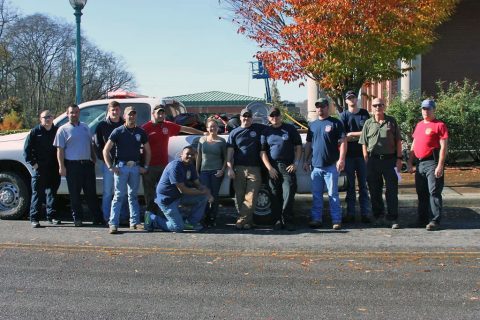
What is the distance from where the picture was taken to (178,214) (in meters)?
8.36

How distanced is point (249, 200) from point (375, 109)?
87.4 inches

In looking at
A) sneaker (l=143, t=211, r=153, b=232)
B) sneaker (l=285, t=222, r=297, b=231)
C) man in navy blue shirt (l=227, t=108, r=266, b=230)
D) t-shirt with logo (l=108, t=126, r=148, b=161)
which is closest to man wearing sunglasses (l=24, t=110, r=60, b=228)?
t-shirt with logo (l=108, t=126, r=148, b=161)

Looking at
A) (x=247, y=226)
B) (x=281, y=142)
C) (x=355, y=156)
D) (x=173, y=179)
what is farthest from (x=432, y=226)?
(x=173, y=179)

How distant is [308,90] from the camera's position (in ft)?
94.3

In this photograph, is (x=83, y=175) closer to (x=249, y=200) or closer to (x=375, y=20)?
(x=249, y=200)

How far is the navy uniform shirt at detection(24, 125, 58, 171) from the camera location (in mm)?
8695

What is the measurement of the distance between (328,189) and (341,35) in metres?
3.85

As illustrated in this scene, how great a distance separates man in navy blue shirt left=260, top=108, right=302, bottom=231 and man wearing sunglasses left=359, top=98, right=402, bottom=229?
101 centimetres

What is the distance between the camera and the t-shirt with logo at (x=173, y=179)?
8148 mm

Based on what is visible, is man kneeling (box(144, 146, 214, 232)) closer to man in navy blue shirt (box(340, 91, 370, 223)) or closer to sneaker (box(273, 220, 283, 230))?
sneaker (box(273, 220, 283, 230))

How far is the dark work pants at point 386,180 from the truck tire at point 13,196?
539cm

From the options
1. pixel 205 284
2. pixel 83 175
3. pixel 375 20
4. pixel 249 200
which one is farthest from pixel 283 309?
pixel 375 20

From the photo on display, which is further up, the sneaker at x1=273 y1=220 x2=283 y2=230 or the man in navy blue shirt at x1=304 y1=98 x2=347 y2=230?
the man in navy blue shirt at x1=304 y1=98 x2=347 y2=230

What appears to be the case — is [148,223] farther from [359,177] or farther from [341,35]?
[341,35]
